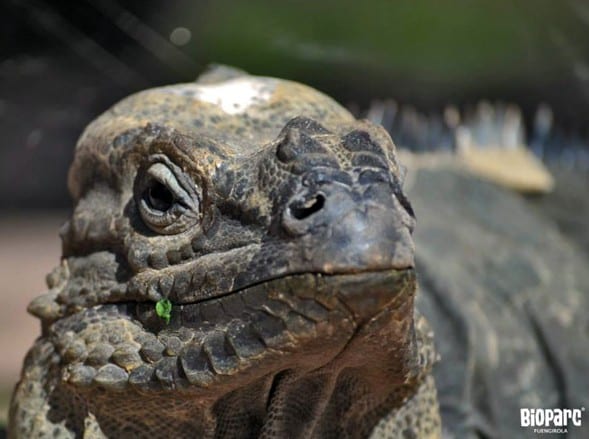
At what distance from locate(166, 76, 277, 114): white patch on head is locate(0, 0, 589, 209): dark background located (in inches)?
111

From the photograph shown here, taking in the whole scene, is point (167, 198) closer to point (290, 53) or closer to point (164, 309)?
point (164, 309)

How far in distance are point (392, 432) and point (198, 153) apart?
96 cm

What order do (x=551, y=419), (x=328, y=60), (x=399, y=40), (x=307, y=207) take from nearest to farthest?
(x=307, y=207) → (x=551, y=419) → (x=328, y=60) → (x=399, y=40)

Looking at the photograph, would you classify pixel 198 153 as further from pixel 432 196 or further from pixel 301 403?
pixel 432 196

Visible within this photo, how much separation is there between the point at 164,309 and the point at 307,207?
1.73 feet

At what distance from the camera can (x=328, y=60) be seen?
6.48 m

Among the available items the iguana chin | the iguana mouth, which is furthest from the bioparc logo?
the iguana mouth

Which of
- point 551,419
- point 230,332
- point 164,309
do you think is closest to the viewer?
point 230,332

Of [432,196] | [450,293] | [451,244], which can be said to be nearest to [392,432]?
[450,293]

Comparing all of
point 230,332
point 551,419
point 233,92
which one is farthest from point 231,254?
point 551,419

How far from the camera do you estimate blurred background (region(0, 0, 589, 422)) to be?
6.21 m

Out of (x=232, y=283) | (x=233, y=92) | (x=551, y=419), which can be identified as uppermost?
(x=233, y=92)

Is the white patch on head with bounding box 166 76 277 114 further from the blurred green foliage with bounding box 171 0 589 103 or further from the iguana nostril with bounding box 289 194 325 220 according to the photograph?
the blurred green foliage with bounding box 171 0 589 103

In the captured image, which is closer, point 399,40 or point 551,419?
point 551,419
